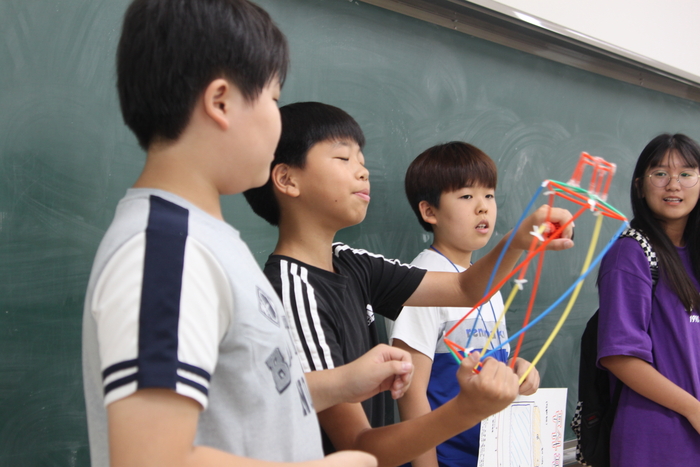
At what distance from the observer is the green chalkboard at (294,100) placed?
98 centimetres

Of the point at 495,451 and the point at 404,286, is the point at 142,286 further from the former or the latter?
the point at 495,451

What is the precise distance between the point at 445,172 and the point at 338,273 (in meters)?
0.52

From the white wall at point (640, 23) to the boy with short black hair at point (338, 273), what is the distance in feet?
3.07

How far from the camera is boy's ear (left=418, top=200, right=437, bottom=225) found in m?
1.44

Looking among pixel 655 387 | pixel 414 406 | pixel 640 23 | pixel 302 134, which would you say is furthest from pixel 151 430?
pixel 640 23

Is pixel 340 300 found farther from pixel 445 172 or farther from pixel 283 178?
pixel 445 172

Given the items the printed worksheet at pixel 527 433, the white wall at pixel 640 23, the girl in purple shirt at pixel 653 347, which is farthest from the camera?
the white wall at pixel 640 23

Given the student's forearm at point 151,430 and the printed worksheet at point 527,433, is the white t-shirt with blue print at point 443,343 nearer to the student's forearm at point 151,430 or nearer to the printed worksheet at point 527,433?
the printed worksheet at point 527,433

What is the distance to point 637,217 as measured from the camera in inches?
60.6

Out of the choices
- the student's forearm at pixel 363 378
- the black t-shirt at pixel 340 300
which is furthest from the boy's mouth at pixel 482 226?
the student's forearm at pixel 363 378

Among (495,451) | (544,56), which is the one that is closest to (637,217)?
(544,56)

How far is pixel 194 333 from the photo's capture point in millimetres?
451

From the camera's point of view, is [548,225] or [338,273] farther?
[338,273]

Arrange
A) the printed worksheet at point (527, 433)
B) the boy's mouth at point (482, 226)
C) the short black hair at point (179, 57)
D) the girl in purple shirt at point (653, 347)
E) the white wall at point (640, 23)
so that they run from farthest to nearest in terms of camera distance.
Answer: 1. the white wall at point (640, 23)
2. the boy's mouth at point (482, 226)
3. the girl in purple shirt at point (653, 347)
4. the printed worksheet at point (527, 433)
5. the short black hair at point (179, 57)
